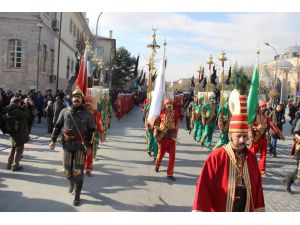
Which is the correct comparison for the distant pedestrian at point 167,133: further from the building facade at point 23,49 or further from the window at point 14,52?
the window at point 14,52

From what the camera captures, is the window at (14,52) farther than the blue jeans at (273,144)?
Yes

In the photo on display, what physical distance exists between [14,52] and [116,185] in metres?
21.6

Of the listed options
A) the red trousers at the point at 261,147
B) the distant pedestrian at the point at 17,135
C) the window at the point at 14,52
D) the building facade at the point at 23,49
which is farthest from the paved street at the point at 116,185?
the window at the point at 14,52

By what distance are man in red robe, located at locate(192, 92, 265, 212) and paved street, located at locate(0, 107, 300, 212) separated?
282 cm

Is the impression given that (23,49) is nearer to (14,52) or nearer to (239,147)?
(14,52)

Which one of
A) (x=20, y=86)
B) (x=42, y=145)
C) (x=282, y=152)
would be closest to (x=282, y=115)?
(x=282, y=152)

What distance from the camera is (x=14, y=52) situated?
90.1 feet

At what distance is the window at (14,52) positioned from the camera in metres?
27.4

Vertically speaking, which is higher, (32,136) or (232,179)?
(232,179)

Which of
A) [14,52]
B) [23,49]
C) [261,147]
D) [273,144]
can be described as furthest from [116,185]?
[14,52]

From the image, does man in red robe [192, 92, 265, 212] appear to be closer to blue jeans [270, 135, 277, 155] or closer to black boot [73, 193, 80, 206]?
black boot [73, 193, 80, 206]

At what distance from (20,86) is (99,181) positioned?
67.8ft

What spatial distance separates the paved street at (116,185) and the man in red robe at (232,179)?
2.82 meters
